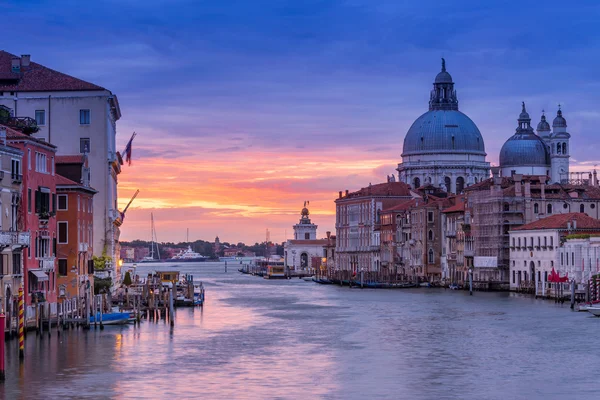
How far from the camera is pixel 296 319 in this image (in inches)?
2064

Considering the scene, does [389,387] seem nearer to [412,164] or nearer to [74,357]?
[74,357]

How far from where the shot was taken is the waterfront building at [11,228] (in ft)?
117

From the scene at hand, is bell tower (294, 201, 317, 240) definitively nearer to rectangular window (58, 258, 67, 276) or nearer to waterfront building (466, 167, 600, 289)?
waterfront building (466, 167, 600, 289)

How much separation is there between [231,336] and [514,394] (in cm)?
1628

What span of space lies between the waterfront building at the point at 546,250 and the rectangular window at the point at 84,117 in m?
23.8

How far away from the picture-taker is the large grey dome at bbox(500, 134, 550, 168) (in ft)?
420

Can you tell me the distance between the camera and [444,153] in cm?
13438

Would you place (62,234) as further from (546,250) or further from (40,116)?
(546,250)

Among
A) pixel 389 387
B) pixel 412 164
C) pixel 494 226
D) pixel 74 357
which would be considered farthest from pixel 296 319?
pixel 412 164

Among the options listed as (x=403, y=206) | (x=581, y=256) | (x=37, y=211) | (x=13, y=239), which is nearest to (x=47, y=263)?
(x=37, y=211)

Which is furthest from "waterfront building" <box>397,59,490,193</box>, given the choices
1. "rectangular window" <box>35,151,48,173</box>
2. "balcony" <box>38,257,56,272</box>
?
"rectangular window" <box>35,151,48,173</box>

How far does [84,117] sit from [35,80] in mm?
2612

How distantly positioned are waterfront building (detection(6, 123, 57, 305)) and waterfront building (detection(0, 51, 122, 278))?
15208mm

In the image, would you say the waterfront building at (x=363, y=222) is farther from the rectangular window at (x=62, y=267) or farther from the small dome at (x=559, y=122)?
the rectangular window at (x=62, y=267)
